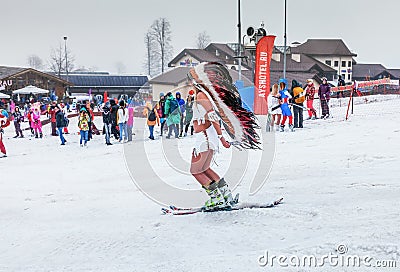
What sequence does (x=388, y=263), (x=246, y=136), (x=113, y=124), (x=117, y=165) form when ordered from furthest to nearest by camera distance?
(x=113, y=124)
(x=117, y=165)
(x=246, y=136)
(x=388, y=263)

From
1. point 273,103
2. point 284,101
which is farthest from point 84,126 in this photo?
point 284,101

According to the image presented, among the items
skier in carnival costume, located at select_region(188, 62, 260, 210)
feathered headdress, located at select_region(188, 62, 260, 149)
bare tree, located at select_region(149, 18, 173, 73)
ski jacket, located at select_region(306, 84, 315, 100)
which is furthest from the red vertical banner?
bare tree, located at select_region(149, 18, 173, 73)

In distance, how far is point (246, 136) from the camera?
260 inches

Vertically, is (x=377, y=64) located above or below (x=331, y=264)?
above

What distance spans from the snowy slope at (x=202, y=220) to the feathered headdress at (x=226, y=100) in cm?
111

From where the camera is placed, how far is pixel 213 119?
617 cm

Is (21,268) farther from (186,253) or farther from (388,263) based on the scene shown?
(388,263)

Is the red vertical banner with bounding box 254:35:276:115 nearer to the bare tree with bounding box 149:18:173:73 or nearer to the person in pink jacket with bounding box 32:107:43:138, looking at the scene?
the person in pink jacket with bounding box 32:107:43:138

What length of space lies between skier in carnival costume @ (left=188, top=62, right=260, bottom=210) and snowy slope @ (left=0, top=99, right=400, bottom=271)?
0.43m

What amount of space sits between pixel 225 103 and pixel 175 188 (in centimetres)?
254

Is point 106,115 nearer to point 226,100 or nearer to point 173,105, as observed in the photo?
point 173,105

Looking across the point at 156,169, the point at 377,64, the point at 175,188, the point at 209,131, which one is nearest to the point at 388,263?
the point at 209,131

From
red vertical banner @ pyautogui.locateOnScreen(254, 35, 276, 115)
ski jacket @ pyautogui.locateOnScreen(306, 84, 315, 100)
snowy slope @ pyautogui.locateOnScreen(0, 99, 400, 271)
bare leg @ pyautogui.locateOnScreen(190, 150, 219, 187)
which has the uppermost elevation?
red vertical banner @ pyautogui.locateOnScreen(254, 35, 276, 115)

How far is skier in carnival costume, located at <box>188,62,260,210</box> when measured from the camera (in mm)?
6176
